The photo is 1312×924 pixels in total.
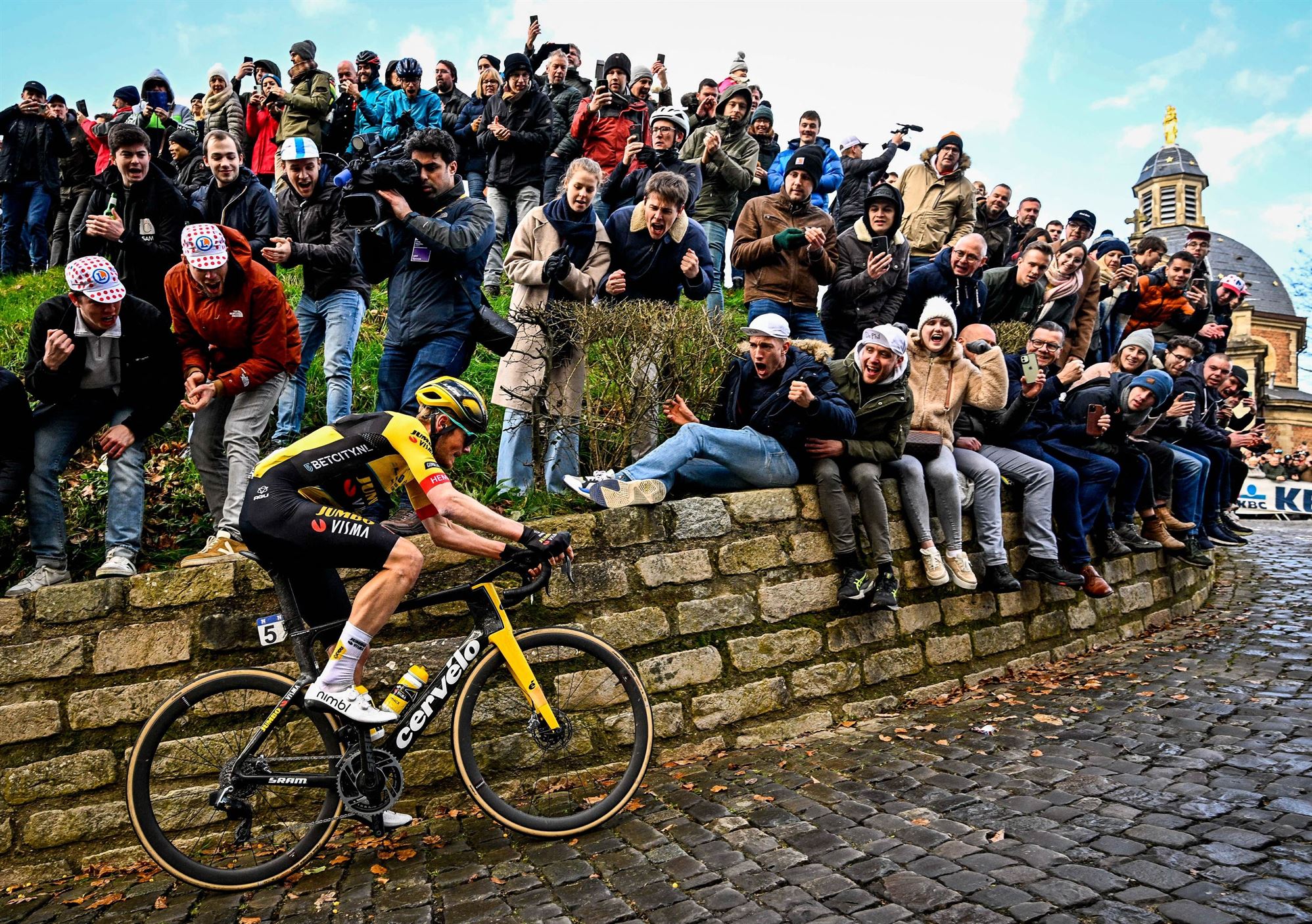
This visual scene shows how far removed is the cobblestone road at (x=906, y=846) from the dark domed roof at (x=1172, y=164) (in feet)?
205

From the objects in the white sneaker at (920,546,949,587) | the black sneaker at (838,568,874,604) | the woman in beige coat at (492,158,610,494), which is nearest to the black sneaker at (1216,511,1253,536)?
the white sneaker at (920,546,949,587)

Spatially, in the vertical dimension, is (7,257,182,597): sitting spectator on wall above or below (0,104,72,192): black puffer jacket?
below

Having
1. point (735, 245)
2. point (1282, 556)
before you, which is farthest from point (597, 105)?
point (1282, 556)

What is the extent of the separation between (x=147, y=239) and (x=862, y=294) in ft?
19.0

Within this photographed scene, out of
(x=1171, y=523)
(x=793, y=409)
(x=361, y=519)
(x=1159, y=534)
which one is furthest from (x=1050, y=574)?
(x=361, y=519)

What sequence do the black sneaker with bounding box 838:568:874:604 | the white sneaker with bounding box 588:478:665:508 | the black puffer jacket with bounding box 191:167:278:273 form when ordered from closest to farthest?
the white sneaker with bounding box 588:478:665:508, the black sneaker with bounding box 838:568:874:604, the black puffer jacket with bounding box 191:167:278:273

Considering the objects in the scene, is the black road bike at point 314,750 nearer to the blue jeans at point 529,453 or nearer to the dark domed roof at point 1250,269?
the blue jeans at point 529,453

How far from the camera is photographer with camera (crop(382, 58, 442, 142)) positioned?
12.3 meters

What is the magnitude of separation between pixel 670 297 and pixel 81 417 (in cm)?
404

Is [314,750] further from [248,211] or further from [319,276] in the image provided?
[248,211]

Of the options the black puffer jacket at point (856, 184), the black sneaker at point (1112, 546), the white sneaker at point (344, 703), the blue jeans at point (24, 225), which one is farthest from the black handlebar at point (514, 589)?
the blue jeans at point (24, 225)

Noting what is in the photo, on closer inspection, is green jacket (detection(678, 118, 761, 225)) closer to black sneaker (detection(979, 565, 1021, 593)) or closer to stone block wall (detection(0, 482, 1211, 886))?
stone block wall (detection(0, 482, 1211, 886))

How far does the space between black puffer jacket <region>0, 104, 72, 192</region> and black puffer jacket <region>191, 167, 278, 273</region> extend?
5.70 metres

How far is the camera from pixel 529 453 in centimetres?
644
